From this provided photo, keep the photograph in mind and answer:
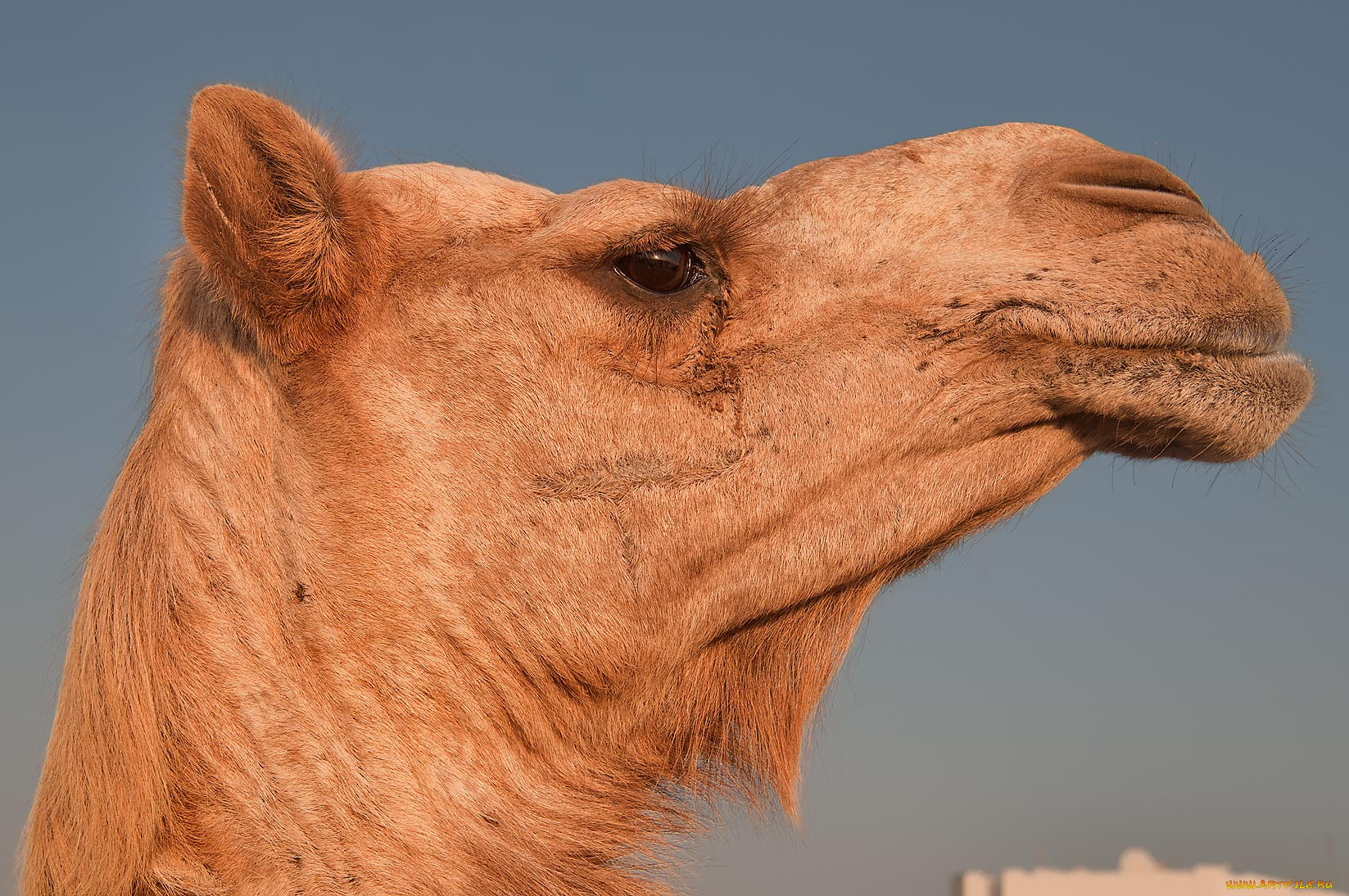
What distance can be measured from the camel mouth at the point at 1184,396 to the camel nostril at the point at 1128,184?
1.39 ft

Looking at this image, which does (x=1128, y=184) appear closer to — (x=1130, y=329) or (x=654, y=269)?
(x=1130, y=329)

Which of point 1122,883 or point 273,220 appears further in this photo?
point 1122,883

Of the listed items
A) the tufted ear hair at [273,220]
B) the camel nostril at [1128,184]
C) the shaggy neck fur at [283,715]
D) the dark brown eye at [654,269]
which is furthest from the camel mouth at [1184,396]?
the tufted ear hair at [273,220]

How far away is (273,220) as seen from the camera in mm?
2980

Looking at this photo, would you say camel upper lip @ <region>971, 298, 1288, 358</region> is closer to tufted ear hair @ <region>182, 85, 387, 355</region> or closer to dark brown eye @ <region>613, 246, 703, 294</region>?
dark brown eye @ <region>613, 246, 703, 294</region>

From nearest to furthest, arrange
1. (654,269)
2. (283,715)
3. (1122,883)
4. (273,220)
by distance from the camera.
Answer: (283,715), (273,220), (654,269), (1122,883)

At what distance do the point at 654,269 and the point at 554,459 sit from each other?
0.59 meters

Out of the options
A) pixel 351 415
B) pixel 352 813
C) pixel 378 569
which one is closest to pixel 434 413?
pixel 351 415

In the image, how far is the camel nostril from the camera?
10.5 feet

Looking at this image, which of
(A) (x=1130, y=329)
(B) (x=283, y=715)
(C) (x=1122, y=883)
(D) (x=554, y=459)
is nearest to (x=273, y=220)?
(D) (x=554, y=459)

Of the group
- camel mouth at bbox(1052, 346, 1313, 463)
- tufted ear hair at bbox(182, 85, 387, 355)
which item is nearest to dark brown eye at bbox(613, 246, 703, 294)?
tufted ear hair at bbox(182, 85, 387, 355)

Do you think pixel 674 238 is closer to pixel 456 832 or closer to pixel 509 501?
pixel 509 501

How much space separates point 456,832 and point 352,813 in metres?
0.24

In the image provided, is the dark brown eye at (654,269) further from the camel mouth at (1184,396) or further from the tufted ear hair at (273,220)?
the camel mouth at (1184,396)
